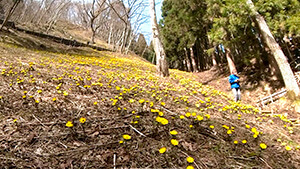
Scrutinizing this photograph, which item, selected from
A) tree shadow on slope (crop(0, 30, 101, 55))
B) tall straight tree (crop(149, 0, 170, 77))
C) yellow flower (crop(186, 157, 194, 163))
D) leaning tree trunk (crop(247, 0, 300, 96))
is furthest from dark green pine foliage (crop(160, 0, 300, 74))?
tree shadow on slope (crop(0, 30, 101, 55))

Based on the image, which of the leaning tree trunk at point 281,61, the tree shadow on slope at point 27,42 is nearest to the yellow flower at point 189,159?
the leaning tree trunk at point 281,61

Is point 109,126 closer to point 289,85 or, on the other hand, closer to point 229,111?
point 229,111

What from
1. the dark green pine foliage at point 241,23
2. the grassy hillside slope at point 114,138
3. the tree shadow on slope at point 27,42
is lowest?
the grassy hillside slope at point 114,138

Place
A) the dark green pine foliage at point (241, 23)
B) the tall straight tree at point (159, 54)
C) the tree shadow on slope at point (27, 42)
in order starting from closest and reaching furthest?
the dark green pine foliage at point (241, 23)
the tall straight tree at point (159, 54)
the tree shadow on slope at point (27, 42)

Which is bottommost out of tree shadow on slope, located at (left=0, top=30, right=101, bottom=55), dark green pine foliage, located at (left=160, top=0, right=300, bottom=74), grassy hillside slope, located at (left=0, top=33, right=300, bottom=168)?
grassy hillside slope, located at (left=0, top=33, right=300, bottom=168)

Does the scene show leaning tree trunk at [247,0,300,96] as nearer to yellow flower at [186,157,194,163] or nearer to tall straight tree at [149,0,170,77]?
tall straight tree at [149,0,170,77]

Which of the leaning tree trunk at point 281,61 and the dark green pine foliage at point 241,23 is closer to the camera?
the leaning tree trunk at point 281,61

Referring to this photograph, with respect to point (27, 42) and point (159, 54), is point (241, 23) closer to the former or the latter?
point (159, 54)

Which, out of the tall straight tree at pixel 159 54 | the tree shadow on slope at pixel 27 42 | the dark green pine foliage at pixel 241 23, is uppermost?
the dark green pine foliage at pixel 241 23

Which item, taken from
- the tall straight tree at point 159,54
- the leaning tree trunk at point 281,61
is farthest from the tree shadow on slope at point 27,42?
the leaning tree trunk at point 281,61

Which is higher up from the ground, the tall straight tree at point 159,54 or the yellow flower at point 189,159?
the tall straight tree at point 159,54

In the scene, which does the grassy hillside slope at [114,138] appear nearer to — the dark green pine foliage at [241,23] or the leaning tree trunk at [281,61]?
the leaning tree trunk at [281,61]

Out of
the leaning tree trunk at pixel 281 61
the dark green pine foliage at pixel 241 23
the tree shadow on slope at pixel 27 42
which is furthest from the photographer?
the tree shadow on slope at pixel 27 42

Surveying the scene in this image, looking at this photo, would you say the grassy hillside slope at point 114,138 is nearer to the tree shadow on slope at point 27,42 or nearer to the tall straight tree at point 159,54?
the tall straight tree at point 159,54
